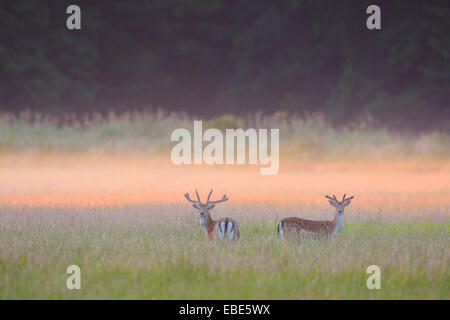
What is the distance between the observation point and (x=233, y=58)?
115 feet

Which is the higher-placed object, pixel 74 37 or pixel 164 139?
pixel 74 37

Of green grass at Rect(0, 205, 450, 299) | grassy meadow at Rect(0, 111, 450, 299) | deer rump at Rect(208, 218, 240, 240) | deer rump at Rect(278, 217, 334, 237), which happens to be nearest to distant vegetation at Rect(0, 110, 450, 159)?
grassy meadow at Rect(0, 111, 450, 299)

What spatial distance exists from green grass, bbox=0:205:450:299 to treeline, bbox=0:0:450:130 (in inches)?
791

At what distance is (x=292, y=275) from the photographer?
23.8ft

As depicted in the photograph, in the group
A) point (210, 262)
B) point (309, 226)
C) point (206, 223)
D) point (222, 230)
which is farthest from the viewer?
point (206, 223)

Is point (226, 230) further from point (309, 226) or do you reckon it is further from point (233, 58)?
point (233, 58)

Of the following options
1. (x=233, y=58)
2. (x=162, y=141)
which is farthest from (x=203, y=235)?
(x=233, y=58)

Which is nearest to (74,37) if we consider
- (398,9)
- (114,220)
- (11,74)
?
(11,74)

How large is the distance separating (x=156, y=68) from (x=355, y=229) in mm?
25929

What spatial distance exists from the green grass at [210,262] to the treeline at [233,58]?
65.9 feet

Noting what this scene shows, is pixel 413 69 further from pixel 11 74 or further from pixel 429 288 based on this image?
pixel 429 288

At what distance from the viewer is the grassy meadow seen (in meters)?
7.00

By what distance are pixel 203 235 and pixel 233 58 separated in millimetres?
26213
